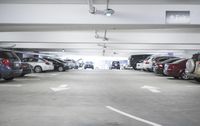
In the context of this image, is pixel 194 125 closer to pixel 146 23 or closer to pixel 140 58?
pixel 146 23

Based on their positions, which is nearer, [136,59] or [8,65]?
[8,65]

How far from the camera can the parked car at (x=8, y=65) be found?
16.1 m

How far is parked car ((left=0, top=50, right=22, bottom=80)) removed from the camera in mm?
16125

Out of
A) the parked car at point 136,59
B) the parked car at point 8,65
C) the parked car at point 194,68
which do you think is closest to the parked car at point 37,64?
the parked car at point 8,65

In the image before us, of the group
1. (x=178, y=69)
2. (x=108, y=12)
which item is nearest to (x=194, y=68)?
(x=178, y=69)

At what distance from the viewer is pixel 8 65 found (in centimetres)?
1639

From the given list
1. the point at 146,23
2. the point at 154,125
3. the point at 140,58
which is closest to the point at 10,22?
the point at 146,23

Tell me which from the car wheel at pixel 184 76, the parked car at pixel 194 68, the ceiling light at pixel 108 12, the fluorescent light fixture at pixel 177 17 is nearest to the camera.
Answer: the ceiling light at pixel 108 12

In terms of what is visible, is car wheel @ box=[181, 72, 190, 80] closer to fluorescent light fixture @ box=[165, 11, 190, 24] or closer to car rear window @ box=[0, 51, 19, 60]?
fluorescent light fixture @ box=[165, 11, 190, 24]

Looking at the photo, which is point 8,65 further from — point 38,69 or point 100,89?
point 38,69

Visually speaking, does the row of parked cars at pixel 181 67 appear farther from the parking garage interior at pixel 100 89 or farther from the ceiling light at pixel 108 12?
the ceiling light at pixel 108 12

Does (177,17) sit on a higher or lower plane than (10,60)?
higher

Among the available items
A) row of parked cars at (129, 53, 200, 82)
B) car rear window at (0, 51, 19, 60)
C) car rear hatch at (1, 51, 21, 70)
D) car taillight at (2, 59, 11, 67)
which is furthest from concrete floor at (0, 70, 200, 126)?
row of parked cars at (129, 53, 200, 82)

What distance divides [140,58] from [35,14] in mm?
27867
